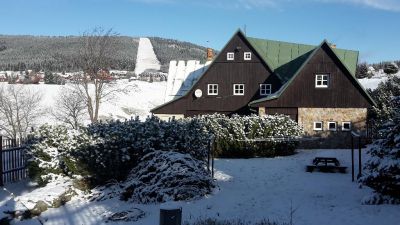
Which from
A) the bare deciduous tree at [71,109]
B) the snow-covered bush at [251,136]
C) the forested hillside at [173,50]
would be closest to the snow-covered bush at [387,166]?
the snow-covered bush at [251,136]

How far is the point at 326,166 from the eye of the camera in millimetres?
14000

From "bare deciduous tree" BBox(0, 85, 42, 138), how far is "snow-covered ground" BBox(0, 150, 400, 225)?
93.9 ft

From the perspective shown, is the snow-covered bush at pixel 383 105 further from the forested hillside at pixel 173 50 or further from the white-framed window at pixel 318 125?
the forested hillside at pixel 173 50

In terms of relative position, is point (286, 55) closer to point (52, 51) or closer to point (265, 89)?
point (265, 89)

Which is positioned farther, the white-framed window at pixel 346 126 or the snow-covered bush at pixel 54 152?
the white-framed window at pixel 346 126

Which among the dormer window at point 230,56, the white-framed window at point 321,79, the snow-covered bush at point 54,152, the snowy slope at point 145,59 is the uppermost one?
the snowy slope at point 145,59

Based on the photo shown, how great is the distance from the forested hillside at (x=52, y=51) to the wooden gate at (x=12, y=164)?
65175mm

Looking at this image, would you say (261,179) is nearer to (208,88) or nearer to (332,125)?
(332,125)

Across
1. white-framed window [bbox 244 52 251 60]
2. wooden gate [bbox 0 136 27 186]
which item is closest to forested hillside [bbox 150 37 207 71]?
white-framed window [bbox 244 52 251 60]

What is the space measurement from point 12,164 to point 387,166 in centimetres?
1184

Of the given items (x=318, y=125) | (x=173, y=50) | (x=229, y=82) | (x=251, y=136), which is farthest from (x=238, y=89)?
(x=173, y=50)

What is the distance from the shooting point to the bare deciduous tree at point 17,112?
37406 mm

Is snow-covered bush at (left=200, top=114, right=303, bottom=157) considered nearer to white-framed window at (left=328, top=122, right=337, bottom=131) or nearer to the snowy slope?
white-framed window at (left=328, top=122, right=337, bottom=131)

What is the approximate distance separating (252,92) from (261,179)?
59.0 feet
